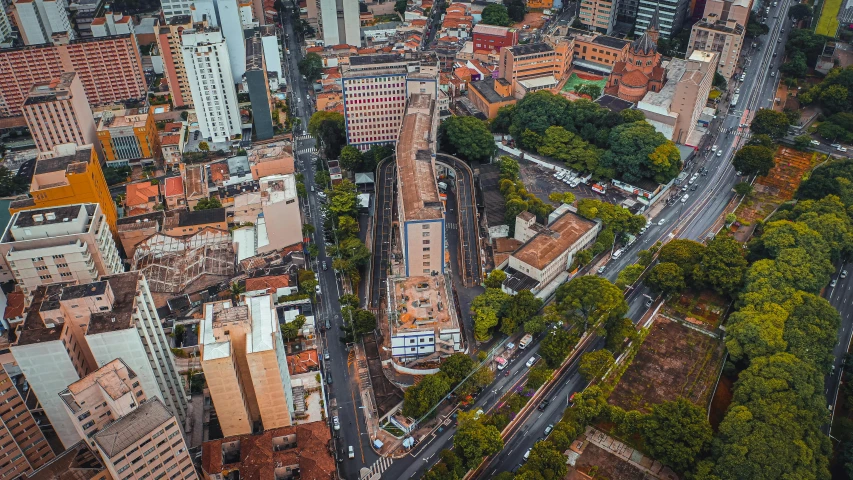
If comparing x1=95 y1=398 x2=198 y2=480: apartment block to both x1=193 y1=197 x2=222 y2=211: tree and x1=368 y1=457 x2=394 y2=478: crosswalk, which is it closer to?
x1=368 y1=457 x2=394 y2=478: crosswalk

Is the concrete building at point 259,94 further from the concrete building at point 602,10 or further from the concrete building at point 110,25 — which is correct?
the concrete building at point 602,10

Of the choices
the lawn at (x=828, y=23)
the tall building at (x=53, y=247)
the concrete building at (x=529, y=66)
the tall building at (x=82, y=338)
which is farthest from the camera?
the lawn at (x=828, y=23)

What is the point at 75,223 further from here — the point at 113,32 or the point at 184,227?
the point at 113,32

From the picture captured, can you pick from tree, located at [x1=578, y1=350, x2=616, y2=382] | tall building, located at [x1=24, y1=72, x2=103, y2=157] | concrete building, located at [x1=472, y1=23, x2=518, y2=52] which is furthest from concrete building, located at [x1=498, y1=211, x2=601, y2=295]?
tall building, located at [x1=24, y1=72, x2=103, y2=157]

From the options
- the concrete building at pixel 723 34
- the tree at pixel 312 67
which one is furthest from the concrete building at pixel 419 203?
the concrete building at pixel 723 34

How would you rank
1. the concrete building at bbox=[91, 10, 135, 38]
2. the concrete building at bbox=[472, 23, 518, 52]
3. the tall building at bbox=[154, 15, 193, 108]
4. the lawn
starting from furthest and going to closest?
the lawn, the concrete building at bbox=[472, 23, 518, 52], the concrete building at bbox=[91, 10, 135, 38], the tall building at bbox=[154, 15, 193, 108]

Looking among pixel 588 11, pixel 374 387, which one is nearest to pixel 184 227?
pixel 374 387
